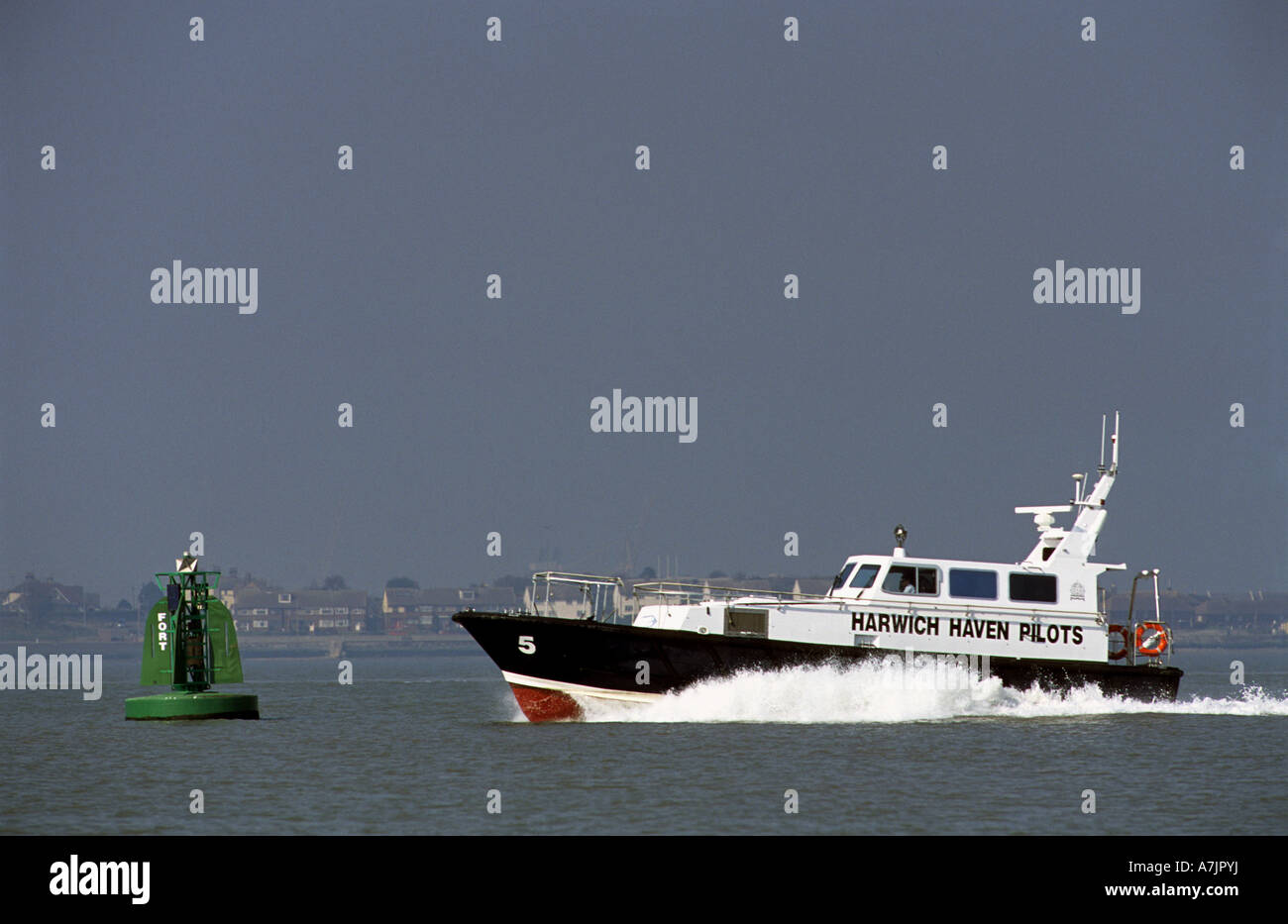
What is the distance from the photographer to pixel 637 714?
31.0 metres

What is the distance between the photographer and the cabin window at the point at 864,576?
3209 centimetres

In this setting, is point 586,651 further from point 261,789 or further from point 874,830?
point 874,830

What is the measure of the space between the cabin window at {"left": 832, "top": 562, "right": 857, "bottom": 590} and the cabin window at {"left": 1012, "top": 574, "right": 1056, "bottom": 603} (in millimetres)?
3631

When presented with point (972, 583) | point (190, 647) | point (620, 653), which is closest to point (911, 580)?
point (972, 583)

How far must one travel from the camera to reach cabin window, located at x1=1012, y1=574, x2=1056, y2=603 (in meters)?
32.7

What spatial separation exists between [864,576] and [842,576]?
1.92ft

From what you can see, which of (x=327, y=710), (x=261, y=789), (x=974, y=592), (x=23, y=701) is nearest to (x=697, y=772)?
(x=261, y=789)

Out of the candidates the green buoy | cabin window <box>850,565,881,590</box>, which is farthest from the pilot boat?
the green buoy

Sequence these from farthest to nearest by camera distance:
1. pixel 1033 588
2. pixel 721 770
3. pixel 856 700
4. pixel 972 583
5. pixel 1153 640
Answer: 1. pixel 1153 640
2. pixel 1033 588
3. pixel 972 583
4. pixel 856 700
5. pixel 721 770

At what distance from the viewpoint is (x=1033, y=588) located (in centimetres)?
3281

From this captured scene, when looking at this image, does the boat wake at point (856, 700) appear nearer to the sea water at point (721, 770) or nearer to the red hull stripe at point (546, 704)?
the sea water at point (721, 770)

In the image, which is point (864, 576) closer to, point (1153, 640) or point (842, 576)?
point (842, 576)

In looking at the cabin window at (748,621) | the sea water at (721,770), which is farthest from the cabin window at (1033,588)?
the cabin window at (748,621)

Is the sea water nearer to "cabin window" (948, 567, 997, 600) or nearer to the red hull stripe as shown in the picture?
the red hull stripe
